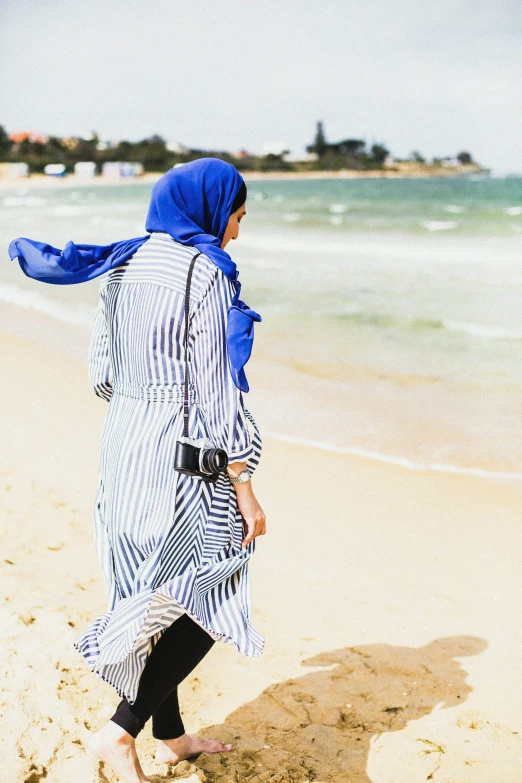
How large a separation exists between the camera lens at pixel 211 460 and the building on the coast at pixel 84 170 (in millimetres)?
104807

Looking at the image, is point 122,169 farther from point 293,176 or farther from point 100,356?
point 100,356

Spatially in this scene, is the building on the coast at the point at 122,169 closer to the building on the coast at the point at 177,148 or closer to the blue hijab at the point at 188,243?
the building on the coast at the point at 177,148

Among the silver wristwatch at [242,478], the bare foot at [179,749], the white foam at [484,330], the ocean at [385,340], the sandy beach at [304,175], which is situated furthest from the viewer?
the sandy beach at [304,175]

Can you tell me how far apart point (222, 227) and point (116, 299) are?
31 centimetres

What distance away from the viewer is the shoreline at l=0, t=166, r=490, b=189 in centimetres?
9463

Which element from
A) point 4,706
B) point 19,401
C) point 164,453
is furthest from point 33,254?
point 19,401

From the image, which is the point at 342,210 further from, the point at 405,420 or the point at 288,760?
the point at 288,760

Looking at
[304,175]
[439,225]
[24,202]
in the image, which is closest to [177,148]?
[304,175]

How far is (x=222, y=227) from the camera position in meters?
2.02

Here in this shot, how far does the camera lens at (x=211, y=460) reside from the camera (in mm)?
1927

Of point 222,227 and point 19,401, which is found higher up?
point 222,227

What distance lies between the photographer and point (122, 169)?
101 metres

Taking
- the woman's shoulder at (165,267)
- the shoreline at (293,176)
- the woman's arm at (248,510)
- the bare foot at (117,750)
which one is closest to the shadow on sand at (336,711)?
the bare foot at (117,750)

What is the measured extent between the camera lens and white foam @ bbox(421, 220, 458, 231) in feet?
83.3
